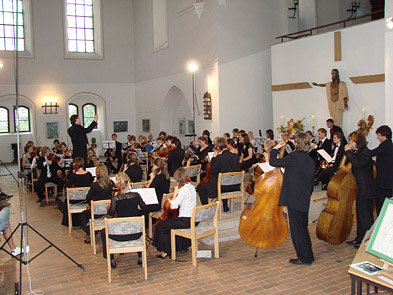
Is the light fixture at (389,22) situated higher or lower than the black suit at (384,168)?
higher

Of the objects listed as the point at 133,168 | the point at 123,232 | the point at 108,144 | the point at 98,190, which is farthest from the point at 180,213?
the point at 108,144

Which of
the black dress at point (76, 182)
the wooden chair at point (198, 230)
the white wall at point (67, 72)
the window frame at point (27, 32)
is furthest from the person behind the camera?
the white wall at point (67, 72)

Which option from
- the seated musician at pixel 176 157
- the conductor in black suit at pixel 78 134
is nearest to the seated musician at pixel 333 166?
the seated musician at pixel 176 157

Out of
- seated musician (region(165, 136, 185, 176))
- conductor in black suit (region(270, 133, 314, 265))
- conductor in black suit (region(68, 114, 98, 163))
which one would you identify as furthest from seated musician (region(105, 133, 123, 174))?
conductor in black suit (region(270, 133, 314, 265))

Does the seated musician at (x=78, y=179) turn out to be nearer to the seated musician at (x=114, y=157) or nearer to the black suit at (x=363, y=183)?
the black suit at (x=363, y=183)

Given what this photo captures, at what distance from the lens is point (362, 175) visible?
6.39 m

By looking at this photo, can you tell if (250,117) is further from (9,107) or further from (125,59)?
(9,107)

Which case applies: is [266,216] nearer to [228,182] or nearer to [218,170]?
[228,182]

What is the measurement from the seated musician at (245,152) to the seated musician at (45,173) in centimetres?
466

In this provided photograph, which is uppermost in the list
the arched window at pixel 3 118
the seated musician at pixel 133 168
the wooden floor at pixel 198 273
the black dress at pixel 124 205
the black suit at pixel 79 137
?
the arched window at pixel 3 118

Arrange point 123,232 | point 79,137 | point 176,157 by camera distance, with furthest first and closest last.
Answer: point 79,137, point 176,157, point 123,232

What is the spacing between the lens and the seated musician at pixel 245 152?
1115 centimetres

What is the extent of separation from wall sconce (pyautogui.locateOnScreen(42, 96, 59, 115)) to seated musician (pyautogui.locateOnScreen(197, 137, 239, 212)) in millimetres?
12798

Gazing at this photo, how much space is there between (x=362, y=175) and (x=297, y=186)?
1.25 metres
